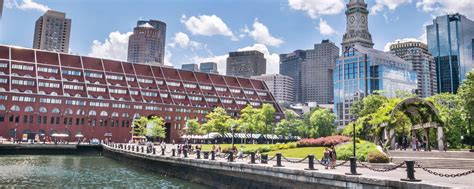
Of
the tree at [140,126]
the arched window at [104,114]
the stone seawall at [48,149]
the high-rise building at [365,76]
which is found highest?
the high-rise building at [365,76]

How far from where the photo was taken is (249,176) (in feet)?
92.2

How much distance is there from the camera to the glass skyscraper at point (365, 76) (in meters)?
169

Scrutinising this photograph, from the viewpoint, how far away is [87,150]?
87375 millimetres

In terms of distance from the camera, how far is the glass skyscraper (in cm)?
16888

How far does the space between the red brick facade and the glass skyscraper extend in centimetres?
5446

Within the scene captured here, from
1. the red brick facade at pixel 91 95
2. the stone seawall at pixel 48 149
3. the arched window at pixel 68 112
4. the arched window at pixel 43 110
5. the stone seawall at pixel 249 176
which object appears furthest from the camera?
the arched window at pixel 68 112

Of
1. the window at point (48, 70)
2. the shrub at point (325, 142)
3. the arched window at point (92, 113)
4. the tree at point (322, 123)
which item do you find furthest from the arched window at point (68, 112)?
the shrub at point (325, 142)

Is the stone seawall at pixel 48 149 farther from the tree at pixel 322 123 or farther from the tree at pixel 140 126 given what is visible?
the tree at pixel 322 123

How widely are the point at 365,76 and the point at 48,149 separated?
424 ft

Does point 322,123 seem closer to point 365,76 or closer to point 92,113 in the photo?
point 365,76

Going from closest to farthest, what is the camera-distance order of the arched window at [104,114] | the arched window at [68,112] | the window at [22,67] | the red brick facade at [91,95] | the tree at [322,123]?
the red brick facade at [91,95], the arched window at [68,112], the window at [22,67], the tree at [322,123], the arched window at [104,114]

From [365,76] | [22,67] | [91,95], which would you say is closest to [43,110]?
[91,95]

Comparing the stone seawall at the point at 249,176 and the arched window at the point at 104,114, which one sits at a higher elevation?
the arched window at the point at 104,114

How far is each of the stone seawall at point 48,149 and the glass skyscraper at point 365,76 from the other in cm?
10923
